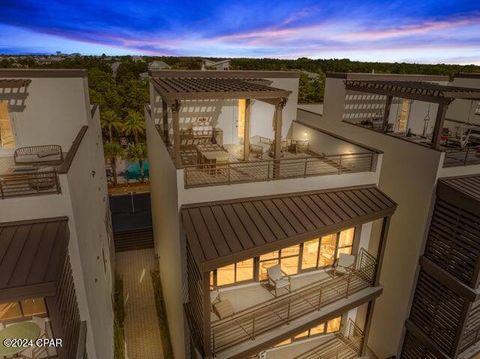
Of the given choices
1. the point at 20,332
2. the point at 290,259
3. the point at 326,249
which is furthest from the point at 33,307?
the point at 326,249

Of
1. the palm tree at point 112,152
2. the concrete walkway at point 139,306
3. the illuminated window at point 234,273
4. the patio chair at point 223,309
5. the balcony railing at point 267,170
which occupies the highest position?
the balcony railing at point 267,170

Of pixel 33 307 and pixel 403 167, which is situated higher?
pixel 403 167

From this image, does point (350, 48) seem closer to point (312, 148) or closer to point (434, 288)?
point (312, 148)

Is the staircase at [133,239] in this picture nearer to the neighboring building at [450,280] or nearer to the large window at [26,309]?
the large window at [26,309]

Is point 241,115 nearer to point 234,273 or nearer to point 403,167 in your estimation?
point 403,167

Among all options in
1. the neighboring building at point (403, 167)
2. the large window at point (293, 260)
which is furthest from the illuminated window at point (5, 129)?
the neighboring building at point (403, 167)
